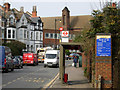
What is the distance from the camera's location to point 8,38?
2210 inches

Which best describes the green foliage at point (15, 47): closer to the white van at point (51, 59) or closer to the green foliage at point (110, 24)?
the white van at point (51, 59)

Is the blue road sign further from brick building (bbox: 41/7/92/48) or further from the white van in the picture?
brick building (bbox: 41/7/92/48)

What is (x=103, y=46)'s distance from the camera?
10.9m

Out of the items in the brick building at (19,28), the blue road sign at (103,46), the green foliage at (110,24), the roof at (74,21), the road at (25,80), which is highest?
the roof at (74,21)

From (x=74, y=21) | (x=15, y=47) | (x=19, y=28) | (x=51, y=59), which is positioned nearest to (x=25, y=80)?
(x=51, y=59)

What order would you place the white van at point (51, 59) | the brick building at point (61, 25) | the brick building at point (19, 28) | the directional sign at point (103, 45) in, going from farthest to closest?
1. the brick building at point (61, 25)
2. the brick building at point (19, 28)
3. the white van at point (51, 59)
4. the directional sign at point (103, 45)

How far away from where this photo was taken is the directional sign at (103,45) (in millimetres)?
10773

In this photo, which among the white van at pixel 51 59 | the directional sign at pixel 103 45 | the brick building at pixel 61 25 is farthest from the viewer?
the brick building at pixel 61 25

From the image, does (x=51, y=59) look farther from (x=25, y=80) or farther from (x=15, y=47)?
(x=25, y=80)

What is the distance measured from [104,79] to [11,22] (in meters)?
49.2

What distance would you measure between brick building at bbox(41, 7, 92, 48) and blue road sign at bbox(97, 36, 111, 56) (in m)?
61.7

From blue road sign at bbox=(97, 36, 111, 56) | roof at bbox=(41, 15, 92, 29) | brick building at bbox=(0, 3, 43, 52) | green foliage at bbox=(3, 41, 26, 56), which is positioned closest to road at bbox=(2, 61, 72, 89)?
blue road sign at bbox=(97, 36, 111, 56)

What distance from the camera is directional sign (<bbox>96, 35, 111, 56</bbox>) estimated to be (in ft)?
35.3

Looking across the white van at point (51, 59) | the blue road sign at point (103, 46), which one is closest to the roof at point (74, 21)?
the white van at point (51, 59)
